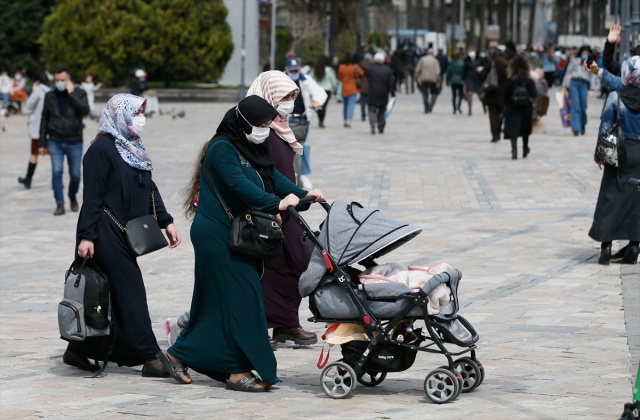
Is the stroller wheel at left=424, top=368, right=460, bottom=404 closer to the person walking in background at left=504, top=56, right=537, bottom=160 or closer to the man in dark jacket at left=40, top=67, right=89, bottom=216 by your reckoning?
the man in dark jacket at left=40, top=67, right=89, bottom=216

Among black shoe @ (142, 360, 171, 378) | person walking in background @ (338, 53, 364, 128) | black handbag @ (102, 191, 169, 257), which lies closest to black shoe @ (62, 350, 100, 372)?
black shoe @ (142, 360, 171, 378)

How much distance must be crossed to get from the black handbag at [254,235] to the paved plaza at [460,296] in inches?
29.5

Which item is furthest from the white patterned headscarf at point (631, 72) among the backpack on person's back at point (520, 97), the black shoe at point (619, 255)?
the backpack on person's back at point (520, 97)

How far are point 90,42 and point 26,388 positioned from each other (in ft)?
124

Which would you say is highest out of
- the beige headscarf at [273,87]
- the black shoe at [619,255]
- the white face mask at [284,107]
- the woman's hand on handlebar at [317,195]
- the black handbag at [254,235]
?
the beige headscarf at [273,87]

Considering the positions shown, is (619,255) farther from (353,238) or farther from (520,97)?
(520,97)

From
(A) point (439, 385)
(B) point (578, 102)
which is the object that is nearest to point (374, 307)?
(A) point (439, 385)

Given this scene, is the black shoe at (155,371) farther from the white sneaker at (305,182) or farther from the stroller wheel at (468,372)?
the white sneaker at (305,182)

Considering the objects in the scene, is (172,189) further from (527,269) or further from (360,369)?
(360,369)

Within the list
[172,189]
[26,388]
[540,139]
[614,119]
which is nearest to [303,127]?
[172,189]

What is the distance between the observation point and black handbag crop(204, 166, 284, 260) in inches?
288

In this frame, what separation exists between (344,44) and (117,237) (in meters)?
45.8

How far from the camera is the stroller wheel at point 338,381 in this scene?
7246mm

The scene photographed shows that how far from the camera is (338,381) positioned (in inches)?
286
